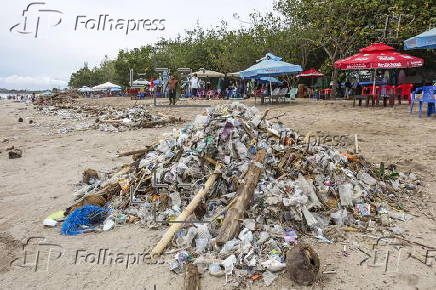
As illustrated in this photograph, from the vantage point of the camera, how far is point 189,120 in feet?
38.3

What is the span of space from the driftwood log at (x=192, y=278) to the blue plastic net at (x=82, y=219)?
164 cm

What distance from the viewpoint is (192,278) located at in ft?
8.87

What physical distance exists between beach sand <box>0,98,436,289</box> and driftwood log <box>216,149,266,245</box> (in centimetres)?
54

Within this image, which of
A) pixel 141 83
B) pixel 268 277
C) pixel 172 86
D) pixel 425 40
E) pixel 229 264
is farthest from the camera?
pixel 141 83

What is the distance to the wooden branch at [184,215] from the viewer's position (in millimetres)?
3170

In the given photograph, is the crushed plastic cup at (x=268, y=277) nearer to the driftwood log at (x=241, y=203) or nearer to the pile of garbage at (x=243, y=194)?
the pile of garbage at (x=243, y=194)

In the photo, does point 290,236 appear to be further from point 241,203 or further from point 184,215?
point 184,215

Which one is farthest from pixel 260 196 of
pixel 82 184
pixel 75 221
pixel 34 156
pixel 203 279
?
pixel 34 156

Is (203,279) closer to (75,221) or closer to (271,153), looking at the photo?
(75,221)

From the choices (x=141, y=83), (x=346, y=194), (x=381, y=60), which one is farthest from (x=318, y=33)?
(x=141, y=83)

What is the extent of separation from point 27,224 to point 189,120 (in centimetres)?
805

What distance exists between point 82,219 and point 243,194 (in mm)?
1997

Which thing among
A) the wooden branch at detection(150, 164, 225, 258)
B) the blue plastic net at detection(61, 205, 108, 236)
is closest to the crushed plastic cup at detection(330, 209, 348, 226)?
the wooden branch at detection(150, 164, 225, 258)

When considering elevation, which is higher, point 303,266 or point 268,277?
point 303,266
